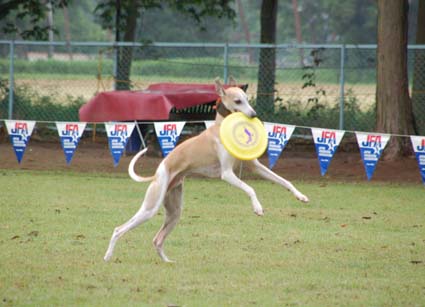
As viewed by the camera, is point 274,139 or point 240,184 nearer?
point 240,184

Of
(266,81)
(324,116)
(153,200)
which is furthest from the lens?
(266,81)

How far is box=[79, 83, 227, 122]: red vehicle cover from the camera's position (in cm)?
1575

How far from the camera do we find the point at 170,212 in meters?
8.43

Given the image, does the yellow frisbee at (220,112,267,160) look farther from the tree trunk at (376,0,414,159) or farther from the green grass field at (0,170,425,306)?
the tree trunk at (376,0,414,159)

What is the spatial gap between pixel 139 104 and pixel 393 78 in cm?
447

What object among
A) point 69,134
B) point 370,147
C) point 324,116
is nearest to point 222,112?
point 370,147

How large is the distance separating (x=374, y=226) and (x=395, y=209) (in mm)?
1560

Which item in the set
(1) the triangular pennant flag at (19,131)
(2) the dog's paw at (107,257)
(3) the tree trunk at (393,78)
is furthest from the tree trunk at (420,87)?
(2) the dog's paw at (107,257)

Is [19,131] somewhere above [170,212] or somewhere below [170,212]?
below

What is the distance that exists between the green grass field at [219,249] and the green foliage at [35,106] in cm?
653

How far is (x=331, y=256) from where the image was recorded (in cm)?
872

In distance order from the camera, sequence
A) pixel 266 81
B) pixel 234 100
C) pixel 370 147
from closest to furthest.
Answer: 1. pixel 234 100
2. pixel 370 147
3. pixel 266 81

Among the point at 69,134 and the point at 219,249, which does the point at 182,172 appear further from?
the point at 69,134

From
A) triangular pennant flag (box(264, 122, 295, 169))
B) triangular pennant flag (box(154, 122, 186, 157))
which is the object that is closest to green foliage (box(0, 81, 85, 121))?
triangular pennant flag (box(154, 122, 186, 157))
